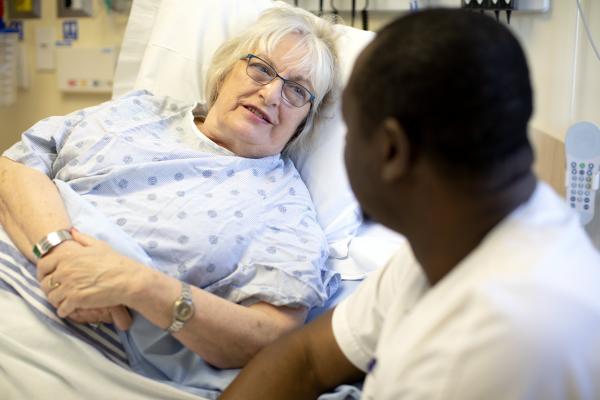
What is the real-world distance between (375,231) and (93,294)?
0.76m

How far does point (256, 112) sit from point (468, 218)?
2.83ft

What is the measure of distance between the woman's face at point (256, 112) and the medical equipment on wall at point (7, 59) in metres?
1.29

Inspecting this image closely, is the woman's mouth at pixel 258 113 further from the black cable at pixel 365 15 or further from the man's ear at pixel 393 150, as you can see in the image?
the man's ear at pixel 393 150

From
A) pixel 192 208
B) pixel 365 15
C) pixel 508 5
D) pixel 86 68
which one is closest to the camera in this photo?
pixel 192 208

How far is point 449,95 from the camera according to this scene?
0.52 metres

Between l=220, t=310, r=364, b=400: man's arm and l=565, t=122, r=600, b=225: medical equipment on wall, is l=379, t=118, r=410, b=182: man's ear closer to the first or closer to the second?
l=220, t=310, r=364, b=400: man's arm

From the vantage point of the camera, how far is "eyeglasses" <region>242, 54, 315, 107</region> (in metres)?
1.38

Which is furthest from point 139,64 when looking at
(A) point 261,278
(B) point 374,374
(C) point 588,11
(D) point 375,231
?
(B) point 374,374

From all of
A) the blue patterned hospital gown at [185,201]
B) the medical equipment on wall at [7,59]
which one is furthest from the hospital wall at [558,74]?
the medical equipment on wall at [7,59]

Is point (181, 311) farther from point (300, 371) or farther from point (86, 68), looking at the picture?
point (86, 68)

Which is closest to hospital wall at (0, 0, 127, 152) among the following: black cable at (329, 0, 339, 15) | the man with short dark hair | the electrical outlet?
black cable at (329, 0, 339, 15)

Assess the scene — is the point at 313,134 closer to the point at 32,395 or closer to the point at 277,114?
the point at 277,114

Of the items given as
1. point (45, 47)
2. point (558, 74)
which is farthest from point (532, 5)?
point (45, 47)

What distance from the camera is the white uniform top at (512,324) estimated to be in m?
0.50
